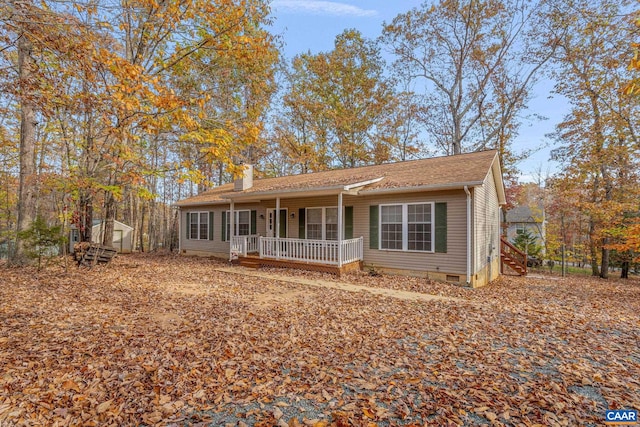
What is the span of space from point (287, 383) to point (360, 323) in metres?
2.15

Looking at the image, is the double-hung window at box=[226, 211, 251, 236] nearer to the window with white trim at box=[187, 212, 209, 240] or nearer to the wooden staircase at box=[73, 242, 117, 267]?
the window with white trim at box=[187, 212, 209, 240]

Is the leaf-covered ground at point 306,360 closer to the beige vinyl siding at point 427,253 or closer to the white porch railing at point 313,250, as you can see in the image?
the beige vinyl siding at point 427,253

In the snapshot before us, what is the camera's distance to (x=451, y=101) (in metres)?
19.1

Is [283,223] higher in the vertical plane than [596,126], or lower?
lower

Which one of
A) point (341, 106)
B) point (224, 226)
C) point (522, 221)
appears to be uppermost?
point (341, 106)

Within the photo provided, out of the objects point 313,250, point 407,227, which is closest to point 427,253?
point 407,227

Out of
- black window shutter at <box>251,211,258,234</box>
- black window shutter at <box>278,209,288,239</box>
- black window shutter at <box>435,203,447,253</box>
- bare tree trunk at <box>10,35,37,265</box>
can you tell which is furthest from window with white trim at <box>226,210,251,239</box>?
black window shutter at <box>435,203,447,253</box>

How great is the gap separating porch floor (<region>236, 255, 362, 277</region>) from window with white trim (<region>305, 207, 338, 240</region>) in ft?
4.88

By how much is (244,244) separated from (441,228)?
7655 mm

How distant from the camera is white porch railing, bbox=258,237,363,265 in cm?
1036

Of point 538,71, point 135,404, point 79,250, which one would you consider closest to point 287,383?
point 135,404

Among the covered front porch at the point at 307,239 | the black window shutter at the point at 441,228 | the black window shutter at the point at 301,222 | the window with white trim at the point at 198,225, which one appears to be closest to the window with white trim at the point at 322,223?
the covered front porch at the point at 307,239

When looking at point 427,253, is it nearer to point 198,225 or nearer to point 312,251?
point 312,251

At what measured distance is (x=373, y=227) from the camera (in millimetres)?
10570
